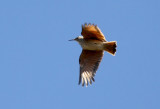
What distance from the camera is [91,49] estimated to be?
16828 millimetres

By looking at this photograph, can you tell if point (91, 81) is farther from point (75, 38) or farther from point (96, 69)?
point (75, 38)

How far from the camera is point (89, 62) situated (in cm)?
1711

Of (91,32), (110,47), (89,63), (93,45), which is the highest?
(91,32)

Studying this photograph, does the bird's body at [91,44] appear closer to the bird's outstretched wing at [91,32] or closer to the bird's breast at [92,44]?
the bird's breast at [92,44]

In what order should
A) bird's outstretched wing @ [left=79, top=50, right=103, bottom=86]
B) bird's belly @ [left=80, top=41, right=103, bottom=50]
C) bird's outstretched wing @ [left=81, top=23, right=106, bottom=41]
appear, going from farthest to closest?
bird's outstretched wing @ [left=79, top=50, right=103, bottom=86] < bird's belly @ [left=80, top=41, right=103, bottom=50] < bird's outstretched wing @ [left=81, top=23, right=106, bottom=41]

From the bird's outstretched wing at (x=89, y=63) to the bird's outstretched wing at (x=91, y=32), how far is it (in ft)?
2.47

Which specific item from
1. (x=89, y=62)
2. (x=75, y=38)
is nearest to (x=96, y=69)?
(x=89, y=62)

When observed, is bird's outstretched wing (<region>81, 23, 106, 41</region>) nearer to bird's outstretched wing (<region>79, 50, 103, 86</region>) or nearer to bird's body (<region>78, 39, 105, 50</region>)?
bird's body (<region>78, 39, 105, 50</region>)

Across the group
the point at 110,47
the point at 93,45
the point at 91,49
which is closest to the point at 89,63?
the point at 91,49

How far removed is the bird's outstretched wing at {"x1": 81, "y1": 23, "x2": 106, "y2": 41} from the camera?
15805 millimetres

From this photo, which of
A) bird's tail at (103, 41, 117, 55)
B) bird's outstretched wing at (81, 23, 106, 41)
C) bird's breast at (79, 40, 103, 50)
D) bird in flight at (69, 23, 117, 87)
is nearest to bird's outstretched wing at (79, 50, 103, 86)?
bird in flight at (69, 23, 117, 87)

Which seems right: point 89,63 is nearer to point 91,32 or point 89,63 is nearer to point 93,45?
point 93,45

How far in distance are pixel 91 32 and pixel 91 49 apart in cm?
85

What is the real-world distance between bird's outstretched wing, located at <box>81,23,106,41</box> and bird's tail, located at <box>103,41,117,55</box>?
0.92 feet
